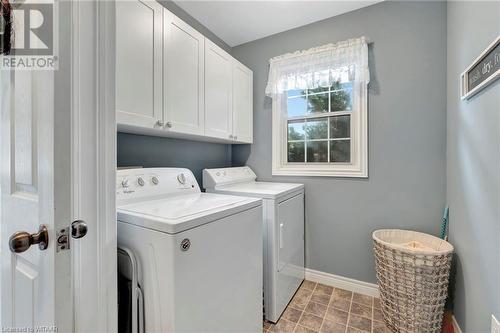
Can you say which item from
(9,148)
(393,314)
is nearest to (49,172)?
(9,148)

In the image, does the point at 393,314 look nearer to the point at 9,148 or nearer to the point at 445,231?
the point at 445,231

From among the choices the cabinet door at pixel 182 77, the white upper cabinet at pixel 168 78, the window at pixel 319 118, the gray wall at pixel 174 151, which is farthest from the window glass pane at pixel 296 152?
the cabinet door at pixel 182 77

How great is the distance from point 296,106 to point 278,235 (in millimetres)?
1404

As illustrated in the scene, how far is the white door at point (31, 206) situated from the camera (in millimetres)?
646

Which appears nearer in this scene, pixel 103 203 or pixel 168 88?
pixel 103 203

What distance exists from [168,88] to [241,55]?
1.47 metres

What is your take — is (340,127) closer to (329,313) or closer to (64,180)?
(329,313)

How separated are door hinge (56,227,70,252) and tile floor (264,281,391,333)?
1.47m

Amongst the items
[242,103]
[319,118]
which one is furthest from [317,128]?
[242,103]

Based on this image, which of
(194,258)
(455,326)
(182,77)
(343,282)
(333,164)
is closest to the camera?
(194,258)

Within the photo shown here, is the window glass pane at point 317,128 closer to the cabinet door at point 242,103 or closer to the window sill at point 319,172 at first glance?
the window sill at point 319,172

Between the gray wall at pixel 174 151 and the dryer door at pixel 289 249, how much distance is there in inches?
38.1

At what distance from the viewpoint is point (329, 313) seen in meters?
1.77

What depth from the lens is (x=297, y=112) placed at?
2.40 m
